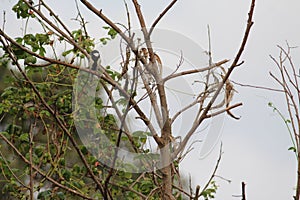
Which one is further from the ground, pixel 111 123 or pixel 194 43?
pixel 194 43

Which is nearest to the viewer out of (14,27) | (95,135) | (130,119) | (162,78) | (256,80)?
(162,78)

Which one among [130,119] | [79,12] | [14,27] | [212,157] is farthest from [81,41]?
[212,157]

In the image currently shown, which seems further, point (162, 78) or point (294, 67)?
point (294, 67)

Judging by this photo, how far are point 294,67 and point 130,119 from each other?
0.42 m

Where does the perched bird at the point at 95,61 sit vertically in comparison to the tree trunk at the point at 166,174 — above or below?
above

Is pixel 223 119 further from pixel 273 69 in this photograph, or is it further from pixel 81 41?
pixel 81 41

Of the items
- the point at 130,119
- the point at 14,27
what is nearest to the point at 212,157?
the point at 130,119

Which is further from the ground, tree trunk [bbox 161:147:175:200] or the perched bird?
the perched bird

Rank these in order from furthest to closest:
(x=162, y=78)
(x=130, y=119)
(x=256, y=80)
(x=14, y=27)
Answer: (x=14, y=27), (x=256, y=80), (x=130, y=119), (x=162, y=78)

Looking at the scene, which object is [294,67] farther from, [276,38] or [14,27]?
[14,27]

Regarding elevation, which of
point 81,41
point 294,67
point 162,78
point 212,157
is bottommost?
point 212,157

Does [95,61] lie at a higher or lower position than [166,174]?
higher

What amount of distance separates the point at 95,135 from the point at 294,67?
0.59m

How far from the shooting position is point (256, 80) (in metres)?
1.32
